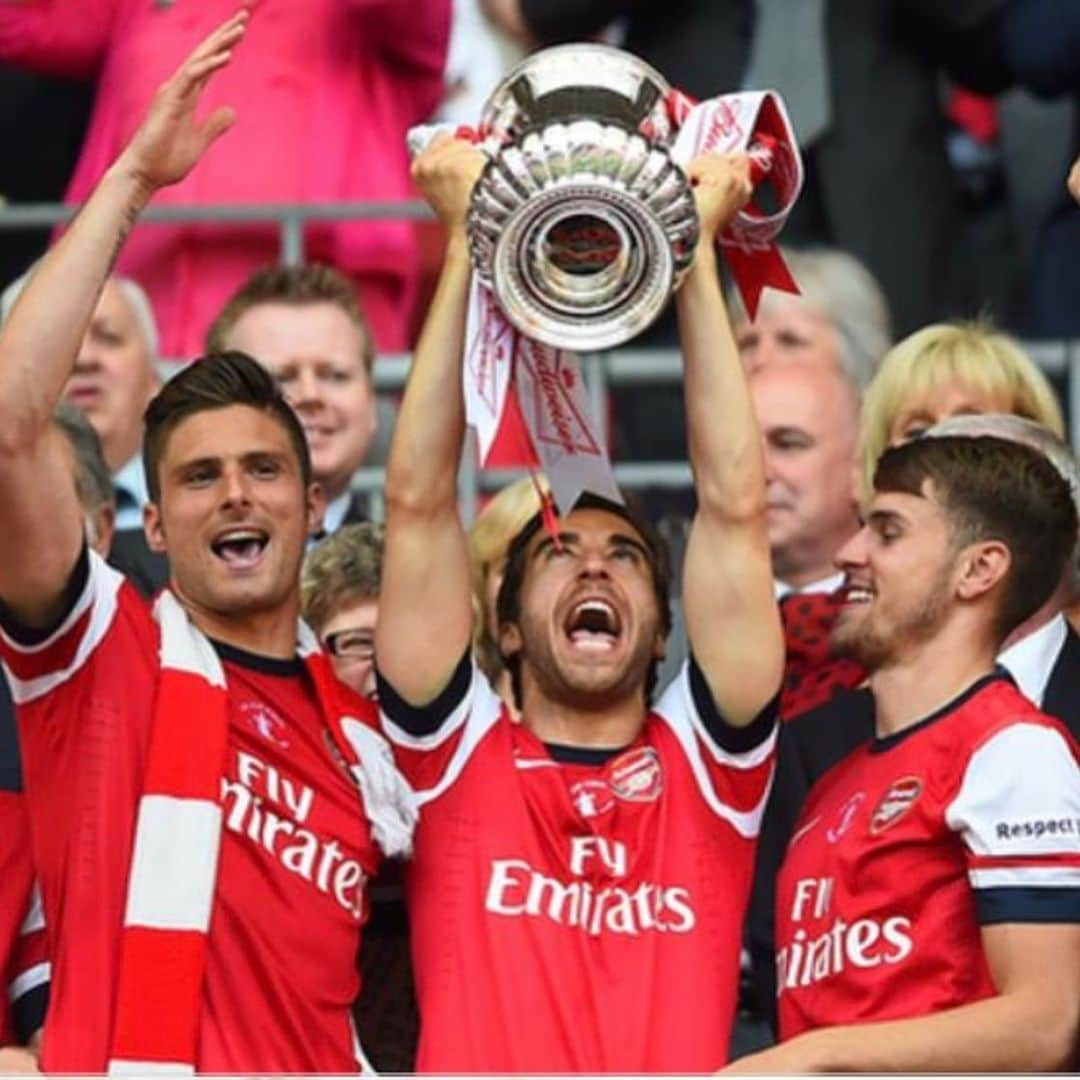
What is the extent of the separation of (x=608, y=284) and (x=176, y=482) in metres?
0.87

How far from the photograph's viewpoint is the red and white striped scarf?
21.4 ft

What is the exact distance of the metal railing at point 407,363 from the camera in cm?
923

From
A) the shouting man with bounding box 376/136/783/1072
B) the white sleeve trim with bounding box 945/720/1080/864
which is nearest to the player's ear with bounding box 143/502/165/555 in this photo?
the shouting man with bounding box 376/136/783/1072

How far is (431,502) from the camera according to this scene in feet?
22.2

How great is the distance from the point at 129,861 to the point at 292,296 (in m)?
2.22

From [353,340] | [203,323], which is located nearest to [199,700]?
[353,340]

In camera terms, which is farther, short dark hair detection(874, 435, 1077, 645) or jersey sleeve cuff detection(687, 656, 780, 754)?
short dark hair detection(874, 435, 1077, 645)

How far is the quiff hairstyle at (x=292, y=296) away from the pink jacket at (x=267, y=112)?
80cm

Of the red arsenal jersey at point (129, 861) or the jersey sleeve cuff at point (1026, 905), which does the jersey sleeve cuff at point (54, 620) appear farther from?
the jersey sleeve cuff at point (1026, 905)

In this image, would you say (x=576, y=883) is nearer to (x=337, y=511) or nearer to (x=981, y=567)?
(x=981, y=567)

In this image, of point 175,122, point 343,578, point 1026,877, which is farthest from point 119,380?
point 1026,877

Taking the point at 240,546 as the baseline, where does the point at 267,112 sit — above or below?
above

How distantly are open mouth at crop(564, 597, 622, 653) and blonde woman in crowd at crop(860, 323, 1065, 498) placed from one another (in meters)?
0.95

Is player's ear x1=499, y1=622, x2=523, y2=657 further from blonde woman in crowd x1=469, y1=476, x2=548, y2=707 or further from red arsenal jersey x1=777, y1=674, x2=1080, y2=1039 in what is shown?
red arsenal jersey x1=777, y1=674, x2=1080, y2=1039
